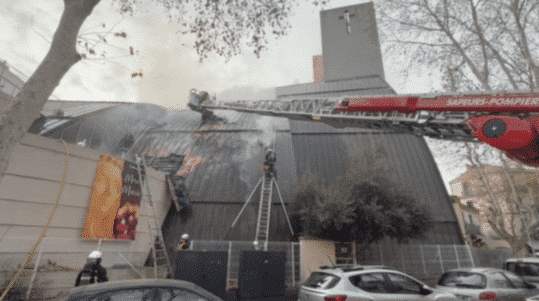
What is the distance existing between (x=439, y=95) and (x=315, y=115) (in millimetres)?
4606

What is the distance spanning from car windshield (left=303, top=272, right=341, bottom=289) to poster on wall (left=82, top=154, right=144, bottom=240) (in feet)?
26.0

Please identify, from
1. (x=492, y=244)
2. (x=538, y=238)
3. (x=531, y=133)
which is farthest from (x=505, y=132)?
(x=538, y=238)

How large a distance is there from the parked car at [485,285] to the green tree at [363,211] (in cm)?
422

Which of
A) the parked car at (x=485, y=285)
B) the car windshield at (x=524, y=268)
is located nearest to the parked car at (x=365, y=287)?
the parked car at (x=485, y=285)

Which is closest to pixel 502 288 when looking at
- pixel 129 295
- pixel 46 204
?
pixel 129 295

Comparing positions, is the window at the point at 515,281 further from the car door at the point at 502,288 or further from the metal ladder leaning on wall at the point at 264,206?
the metal ladder leaning on wall at the point at 264,206

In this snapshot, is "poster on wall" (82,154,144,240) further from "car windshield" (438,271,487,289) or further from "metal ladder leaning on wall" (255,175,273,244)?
"car windshield" (438,271,487,289)

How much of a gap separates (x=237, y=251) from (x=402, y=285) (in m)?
6.46

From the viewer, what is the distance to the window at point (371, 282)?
18.5 ft

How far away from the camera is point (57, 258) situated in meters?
8.16

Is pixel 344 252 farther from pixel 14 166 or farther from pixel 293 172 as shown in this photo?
pixel 14 166

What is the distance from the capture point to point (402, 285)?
608cm

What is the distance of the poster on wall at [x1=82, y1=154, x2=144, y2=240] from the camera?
953cm

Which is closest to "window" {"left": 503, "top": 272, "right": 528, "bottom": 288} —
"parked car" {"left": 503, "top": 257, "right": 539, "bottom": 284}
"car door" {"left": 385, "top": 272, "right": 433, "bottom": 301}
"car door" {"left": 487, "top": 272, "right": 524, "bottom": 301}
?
"car door" {"left": 487, "top": 272, "right": 524, "bottom": 301}
